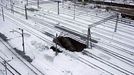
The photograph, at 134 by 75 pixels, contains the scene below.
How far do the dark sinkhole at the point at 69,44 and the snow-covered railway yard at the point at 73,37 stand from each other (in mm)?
340

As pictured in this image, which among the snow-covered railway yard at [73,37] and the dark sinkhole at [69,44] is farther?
the dark sinkhole at [69,44]

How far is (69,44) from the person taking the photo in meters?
12.0

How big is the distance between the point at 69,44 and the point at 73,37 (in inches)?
39.6

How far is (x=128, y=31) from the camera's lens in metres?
14.2

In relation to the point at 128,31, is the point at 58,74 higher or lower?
lower

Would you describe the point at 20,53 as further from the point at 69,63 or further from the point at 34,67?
the point at 69,63

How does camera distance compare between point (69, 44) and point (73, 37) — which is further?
point (73, 37)

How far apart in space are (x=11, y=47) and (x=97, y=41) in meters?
5.14

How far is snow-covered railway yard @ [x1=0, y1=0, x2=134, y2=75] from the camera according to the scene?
31.0 feet

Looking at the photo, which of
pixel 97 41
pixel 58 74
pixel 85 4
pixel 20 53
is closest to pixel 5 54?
pixel 20 53

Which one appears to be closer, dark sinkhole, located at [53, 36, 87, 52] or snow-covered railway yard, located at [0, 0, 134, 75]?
snow-covered railway yard, located at [0, 0, 134, 75]

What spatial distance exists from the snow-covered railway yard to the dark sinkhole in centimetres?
34

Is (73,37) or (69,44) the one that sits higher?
(73,37)

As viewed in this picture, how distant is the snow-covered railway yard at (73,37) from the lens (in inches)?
372
